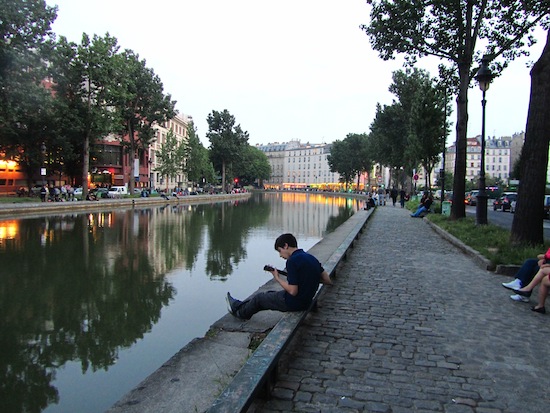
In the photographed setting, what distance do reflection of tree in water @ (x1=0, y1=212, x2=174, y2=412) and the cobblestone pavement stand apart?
2626mm

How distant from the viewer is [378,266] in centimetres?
981

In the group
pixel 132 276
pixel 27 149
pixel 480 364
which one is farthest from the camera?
pixel 27 149

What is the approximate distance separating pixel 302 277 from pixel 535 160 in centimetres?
753

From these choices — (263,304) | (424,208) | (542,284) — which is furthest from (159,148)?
(542,284)

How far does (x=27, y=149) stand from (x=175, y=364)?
45965 millimetres

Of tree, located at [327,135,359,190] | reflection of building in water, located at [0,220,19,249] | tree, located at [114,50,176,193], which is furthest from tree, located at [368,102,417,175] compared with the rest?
tree, located at [327,135,359,190]

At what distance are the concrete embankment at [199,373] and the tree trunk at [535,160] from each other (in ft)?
23.6

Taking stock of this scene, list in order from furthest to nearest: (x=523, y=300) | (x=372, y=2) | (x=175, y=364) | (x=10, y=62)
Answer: (x=10, y=62) → (x=372, y=2) → (x=523, y=300) → (x=175, y=364)

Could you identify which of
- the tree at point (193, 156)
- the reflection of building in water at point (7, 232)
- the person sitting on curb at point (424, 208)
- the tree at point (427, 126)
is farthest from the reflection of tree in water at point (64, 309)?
the tree at point (193, 156)

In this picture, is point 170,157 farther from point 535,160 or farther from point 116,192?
point 535,160

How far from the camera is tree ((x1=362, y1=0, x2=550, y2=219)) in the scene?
17641 mm

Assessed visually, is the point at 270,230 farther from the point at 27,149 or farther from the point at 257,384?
the point at 27,149

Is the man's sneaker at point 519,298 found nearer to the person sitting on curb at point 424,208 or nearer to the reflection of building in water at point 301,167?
the person sitting on curb at point 424,208

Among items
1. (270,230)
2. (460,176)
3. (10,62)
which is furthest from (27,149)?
(460,176)
